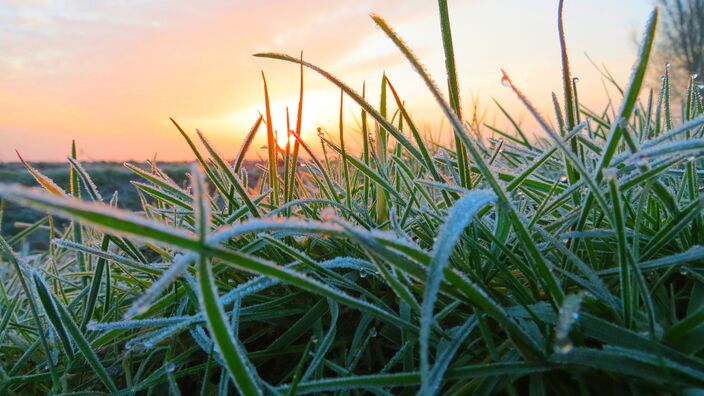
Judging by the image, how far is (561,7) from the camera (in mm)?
465

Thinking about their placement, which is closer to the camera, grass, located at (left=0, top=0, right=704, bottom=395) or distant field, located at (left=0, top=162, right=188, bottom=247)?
grass, located at (left=0, top=0, right=704, bottom=395)

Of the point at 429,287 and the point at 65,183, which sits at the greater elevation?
the point at 429,287

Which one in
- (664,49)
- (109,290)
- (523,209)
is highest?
(664,49)

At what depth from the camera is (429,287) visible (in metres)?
0.33

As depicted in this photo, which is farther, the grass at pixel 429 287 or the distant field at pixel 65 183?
the distant field at pixel 65 183

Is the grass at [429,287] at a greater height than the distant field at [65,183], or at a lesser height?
greater

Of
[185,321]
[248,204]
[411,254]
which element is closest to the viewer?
[411,254]

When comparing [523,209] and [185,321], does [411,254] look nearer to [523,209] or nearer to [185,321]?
[185,321]

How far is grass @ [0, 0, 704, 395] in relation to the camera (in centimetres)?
35

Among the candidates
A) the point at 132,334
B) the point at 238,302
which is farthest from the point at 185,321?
the point at 132,334

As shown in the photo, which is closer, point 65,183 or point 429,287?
point 429,287

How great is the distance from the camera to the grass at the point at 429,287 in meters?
0.35

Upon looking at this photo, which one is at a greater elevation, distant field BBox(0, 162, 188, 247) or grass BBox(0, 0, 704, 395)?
grass BBox(0, 0, 704, 395)

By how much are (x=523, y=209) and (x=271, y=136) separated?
0.34 meters
